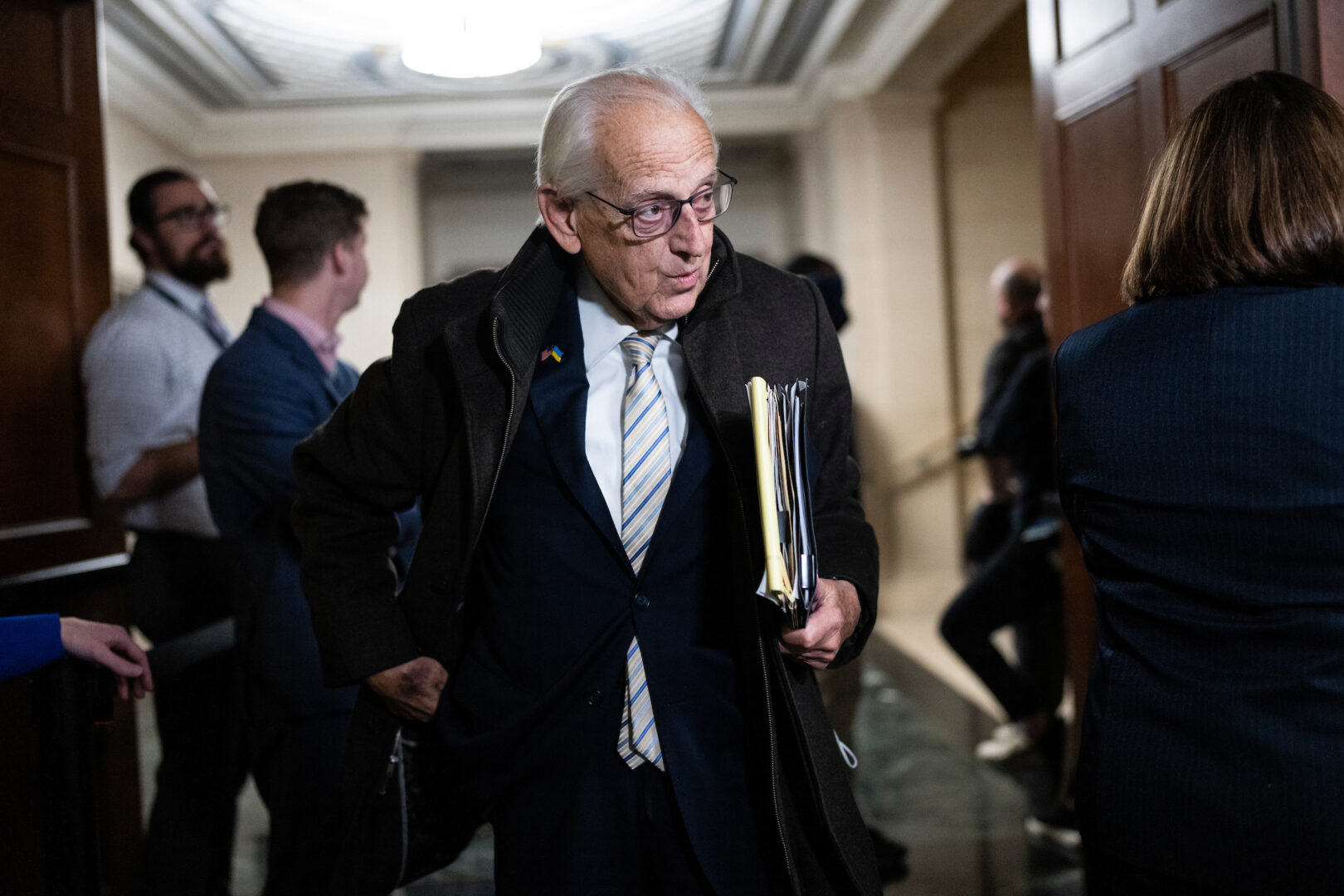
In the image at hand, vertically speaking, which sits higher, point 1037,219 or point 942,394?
point 1037,219

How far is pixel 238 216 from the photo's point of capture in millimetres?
9086

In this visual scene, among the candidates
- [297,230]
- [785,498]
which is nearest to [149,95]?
[297,230]

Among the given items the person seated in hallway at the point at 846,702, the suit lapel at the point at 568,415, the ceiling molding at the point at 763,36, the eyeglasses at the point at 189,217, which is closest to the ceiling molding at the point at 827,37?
the ceiling molding at the point at 763,36

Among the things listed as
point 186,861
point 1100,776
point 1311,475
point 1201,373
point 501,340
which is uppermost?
point 501,340

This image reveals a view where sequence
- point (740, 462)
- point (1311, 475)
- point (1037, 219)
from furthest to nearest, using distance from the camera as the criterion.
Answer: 1. point (1037, 219)
2. point (740, 462)
3. point (1311, 475)

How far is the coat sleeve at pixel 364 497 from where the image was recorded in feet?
5.45

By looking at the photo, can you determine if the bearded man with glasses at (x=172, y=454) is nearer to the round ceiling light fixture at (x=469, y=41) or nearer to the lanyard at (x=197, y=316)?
the lanyard at (x=197, y=316)

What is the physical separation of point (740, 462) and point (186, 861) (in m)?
1.73

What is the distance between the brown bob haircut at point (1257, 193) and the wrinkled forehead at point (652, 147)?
589 millimetres

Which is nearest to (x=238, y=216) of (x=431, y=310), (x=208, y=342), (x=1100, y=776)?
(x=208, y=342)

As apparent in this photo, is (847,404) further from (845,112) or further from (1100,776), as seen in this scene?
(845,112)

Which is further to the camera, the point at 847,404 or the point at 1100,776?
the point at 847,404

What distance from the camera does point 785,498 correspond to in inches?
50.6

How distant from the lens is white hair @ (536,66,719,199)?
1.53 meters
